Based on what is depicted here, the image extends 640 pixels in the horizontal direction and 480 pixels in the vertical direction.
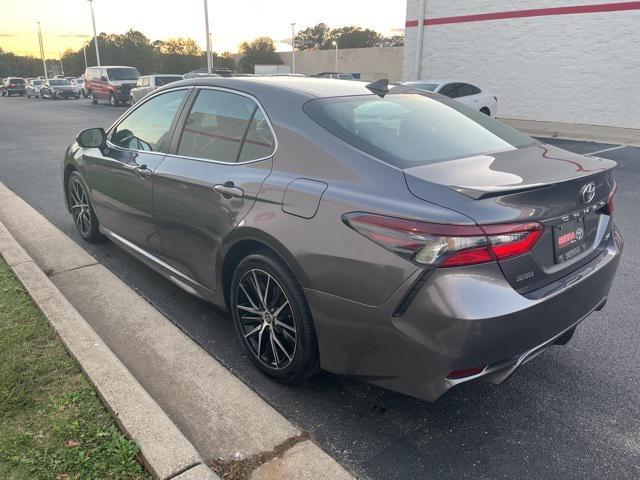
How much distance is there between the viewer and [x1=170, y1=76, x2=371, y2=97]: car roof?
10.2ft

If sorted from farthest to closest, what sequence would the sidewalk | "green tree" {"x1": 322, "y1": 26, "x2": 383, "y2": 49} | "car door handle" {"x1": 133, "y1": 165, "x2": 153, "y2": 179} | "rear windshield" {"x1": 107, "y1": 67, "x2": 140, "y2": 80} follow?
1. "green tree" {"x1": 322, "y1": 26, "x2": 383, "y2": 49}
2. "rear windshield" {"x1": 107, "y1": 67, "x2": 140, "y2": 80}
3. "car door handle" {"x1": 133, "y1": 165, "x2": 153, "y2": 179}
4. the sidewalk

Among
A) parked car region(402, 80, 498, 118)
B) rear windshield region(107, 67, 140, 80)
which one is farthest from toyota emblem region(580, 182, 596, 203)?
rear windshield region(107, 67, 140, 80)

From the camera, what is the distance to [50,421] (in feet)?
8.34

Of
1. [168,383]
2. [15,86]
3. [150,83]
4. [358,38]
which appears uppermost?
[358,38]

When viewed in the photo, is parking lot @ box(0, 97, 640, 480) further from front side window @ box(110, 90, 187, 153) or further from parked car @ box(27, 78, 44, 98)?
parked car @ box(27, 78, 44, 98)

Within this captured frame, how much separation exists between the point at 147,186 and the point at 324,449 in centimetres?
227

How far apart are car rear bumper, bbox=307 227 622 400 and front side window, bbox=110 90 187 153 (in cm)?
197

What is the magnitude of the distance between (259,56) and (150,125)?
7293 cm

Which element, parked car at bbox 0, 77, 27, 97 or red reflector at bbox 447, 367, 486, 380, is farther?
parked car at bbox 0, 77, 27, 97

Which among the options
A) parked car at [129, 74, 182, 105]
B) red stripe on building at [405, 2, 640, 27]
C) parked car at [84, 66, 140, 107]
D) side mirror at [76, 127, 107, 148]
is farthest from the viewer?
parked car at [84, 66, 140, 107]

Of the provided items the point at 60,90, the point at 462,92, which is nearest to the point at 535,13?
the point at 462,92

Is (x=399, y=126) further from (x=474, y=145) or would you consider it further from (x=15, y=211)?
(x=15, y=211)

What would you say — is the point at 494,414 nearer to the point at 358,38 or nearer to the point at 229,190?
the point at 229,190

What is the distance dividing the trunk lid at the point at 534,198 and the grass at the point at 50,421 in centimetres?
179
